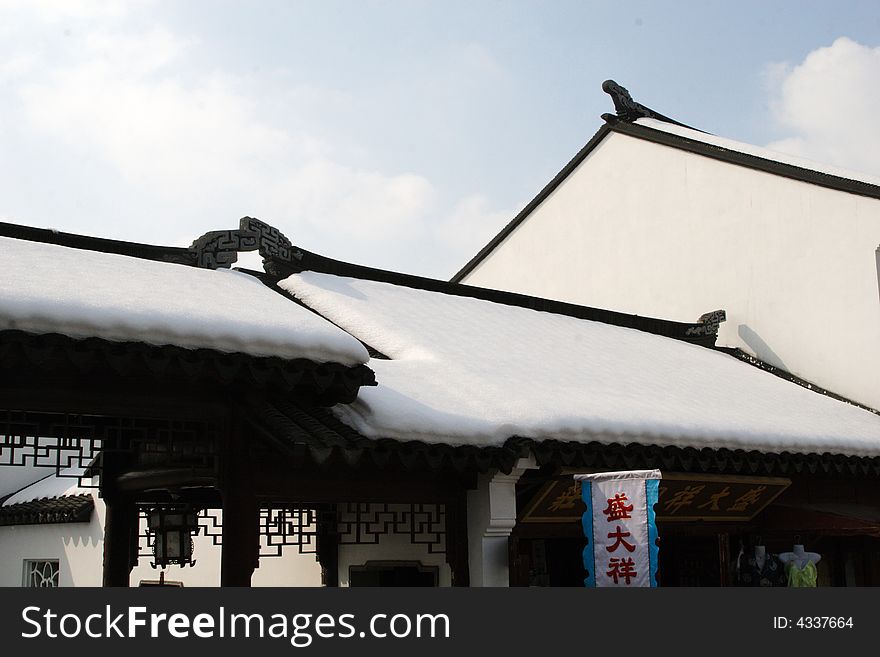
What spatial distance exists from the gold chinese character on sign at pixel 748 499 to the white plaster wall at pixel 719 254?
3.97 meters

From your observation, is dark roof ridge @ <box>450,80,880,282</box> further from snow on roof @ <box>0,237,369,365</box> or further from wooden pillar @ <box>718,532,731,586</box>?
snow on roof @ <box>0,237,369,365</box>

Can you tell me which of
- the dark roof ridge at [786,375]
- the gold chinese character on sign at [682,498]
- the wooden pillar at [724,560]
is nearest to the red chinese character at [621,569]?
the gold chinese character on sign at [682,498]

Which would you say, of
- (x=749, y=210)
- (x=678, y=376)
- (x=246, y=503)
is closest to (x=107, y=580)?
(x=246, y=503)

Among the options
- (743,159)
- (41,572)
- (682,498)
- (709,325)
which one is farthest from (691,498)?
(41,572)

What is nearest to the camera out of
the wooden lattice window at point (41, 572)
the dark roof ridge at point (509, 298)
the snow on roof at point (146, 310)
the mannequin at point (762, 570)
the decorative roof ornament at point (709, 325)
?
the snow on roof at point (146, 310)

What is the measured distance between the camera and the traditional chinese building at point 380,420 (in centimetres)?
554

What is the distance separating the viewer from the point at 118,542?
8.41 m

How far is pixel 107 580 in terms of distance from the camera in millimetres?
8398

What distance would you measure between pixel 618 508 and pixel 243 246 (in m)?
4.43

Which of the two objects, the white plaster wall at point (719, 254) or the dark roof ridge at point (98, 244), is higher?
the white plaster wall at point (719, 254)

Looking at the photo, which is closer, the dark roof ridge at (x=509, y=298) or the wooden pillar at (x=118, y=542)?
the wooden pillar at (x=118, y=542)

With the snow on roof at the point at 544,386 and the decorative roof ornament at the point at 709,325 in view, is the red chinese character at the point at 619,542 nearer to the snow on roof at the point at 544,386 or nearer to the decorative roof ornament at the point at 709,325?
the snow on roof at the point at 544,386

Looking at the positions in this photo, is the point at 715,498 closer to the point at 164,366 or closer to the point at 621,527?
the point at 621,527
